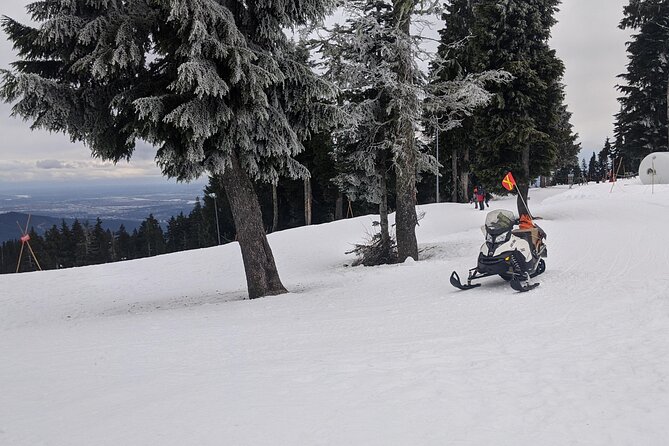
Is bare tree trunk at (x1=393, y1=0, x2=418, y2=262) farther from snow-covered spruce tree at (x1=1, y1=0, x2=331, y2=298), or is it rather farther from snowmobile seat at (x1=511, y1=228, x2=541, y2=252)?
snowmobile seat at (x1=511, y1=228, x2=541, y2=252)

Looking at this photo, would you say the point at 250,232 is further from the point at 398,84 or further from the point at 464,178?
the point at 464,178

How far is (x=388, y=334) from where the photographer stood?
5.95 m

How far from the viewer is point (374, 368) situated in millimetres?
4566

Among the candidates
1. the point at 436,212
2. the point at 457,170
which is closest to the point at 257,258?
the point at 436,212

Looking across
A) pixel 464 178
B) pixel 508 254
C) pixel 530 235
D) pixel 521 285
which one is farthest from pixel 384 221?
pixel 464 178

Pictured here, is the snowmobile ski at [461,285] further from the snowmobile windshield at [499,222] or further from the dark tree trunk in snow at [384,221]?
the dark tree trunk in snow at [384,221]

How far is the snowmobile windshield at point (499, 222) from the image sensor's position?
8219mm

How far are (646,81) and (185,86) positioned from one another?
3682 centimetres

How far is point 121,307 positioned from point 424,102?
1056cm

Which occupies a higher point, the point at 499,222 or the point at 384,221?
the point at 499,222

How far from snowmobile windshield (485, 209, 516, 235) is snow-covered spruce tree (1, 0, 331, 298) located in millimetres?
4657

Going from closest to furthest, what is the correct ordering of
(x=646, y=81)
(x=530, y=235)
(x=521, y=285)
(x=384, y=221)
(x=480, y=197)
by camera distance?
1. (x=521, y=285)
2. (x=530, y=235)
3. (x=384, y=221)
4. (x=480, y=197)
5. (x=646, y=81)

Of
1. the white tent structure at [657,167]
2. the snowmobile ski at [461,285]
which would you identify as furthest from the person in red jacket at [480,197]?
the snowmobile ski at [461,285]

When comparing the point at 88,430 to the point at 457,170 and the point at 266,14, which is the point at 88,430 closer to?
the point at 266,14
